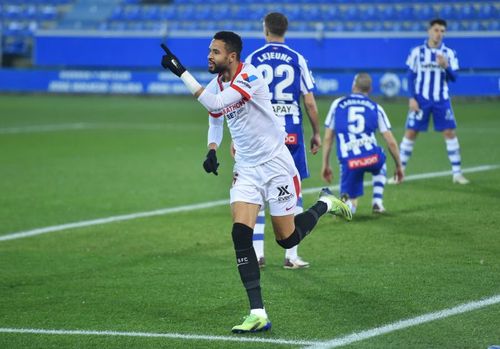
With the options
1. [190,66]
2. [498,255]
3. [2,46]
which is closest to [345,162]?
[498,255]

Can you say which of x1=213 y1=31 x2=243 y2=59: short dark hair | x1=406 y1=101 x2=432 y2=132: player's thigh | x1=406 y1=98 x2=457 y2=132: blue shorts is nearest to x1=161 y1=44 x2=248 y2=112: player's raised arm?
x1=213 y1=31 x2=243 y2=59: short dark hair

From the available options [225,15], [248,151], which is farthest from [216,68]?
[225,15]

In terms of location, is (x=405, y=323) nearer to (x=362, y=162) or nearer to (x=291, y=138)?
(x=291, y=138)

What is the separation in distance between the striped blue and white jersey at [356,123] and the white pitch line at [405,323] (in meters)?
4.32

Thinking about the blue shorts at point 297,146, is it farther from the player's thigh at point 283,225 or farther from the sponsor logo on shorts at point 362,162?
the sponsor logo on shorts at point 362,162

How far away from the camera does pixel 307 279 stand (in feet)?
27.7

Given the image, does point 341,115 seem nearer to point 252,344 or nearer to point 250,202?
point 250,202

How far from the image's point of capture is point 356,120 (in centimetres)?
1159

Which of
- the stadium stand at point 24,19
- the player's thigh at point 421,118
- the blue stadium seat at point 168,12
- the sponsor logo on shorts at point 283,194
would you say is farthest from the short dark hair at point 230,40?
the blue stadium seat at point 168,12

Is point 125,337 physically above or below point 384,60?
below

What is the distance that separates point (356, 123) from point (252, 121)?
14.9 ft

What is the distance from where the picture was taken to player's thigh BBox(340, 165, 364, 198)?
455 inches

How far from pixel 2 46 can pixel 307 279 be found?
1148 inches

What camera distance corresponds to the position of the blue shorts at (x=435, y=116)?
14.2m
